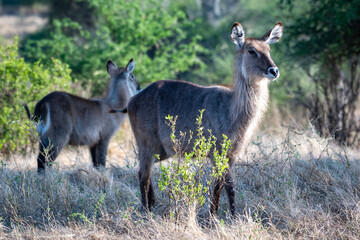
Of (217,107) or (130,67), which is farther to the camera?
(130,67)

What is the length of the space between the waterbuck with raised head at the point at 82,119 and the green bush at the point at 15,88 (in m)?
1.26

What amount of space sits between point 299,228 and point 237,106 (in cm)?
130

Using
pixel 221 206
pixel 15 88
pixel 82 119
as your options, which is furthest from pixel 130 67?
pixel 221 206

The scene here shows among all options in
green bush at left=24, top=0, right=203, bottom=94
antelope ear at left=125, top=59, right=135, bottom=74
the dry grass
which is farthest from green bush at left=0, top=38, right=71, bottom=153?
the dry grass

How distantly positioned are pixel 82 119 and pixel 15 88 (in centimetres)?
188

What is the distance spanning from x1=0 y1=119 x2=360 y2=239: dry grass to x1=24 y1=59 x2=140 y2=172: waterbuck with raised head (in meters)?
0.87

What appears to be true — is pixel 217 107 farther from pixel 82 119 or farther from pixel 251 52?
pixel 82 119

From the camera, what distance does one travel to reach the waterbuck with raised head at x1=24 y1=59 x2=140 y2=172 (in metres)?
6.81

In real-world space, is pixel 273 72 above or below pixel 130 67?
below

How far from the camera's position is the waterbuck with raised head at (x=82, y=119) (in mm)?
6812

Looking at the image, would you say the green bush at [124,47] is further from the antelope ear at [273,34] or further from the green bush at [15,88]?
the antelope ear at [273,34]

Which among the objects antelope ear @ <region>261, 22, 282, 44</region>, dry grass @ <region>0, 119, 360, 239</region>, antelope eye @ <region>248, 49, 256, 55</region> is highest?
antelope ear @ <region>261, 22, 282, 44</region>

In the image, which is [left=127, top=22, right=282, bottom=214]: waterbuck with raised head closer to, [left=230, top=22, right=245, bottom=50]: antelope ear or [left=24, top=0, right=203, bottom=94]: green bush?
[left=230, top=22, right=245, bottom=50]: antelope ear

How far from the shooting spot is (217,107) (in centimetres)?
482
